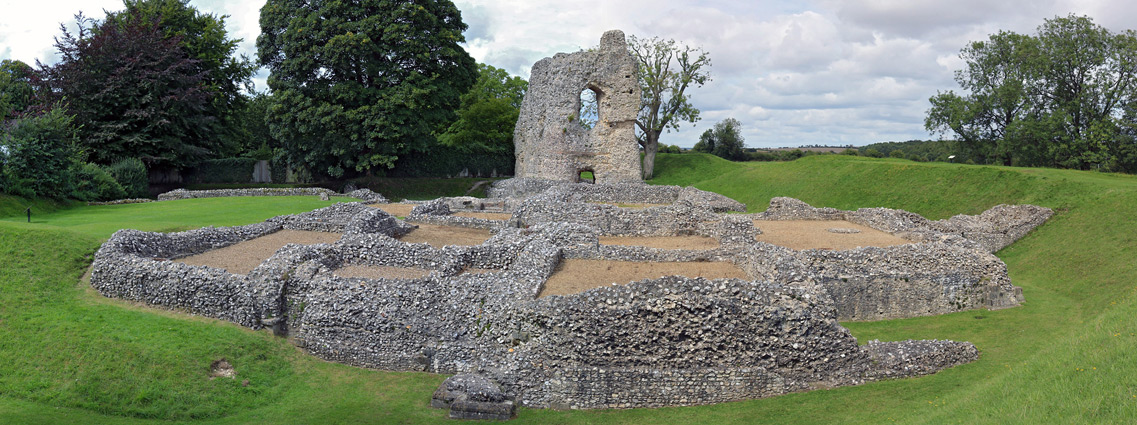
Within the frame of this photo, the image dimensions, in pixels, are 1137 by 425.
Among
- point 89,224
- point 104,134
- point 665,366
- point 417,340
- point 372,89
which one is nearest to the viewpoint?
point 665,366

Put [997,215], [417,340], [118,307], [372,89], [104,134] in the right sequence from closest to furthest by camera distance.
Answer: [417,340], [118,307], [997,215], [104,134], [372,89]

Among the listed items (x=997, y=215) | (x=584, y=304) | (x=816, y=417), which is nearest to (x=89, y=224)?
(x=584, y=304)

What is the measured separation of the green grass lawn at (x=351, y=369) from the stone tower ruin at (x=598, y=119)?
80.3 ft

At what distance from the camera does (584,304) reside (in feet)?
42.4

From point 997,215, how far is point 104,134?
133 feet

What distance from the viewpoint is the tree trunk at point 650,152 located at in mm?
52875

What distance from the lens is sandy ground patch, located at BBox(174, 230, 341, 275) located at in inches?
700

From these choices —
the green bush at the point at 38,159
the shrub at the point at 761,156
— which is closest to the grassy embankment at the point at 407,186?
the green bush at the point at 38,159

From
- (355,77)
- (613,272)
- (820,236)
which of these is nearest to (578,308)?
(613,272)

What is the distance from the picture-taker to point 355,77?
132 ft

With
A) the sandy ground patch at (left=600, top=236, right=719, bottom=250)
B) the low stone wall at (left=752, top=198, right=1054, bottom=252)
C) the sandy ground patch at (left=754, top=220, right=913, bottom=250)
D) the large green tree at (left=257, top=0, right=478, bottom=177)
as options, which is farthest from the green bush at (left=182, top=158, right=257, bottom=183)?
the low stone wall at (left=752, top=198, right=1054, bottom=252)

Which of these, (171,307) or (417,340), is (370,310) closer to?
(417,340)

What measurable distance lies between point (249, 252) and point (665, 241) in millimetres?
12074

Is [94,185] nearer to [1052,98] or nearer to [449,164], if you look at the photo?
[449,164]
